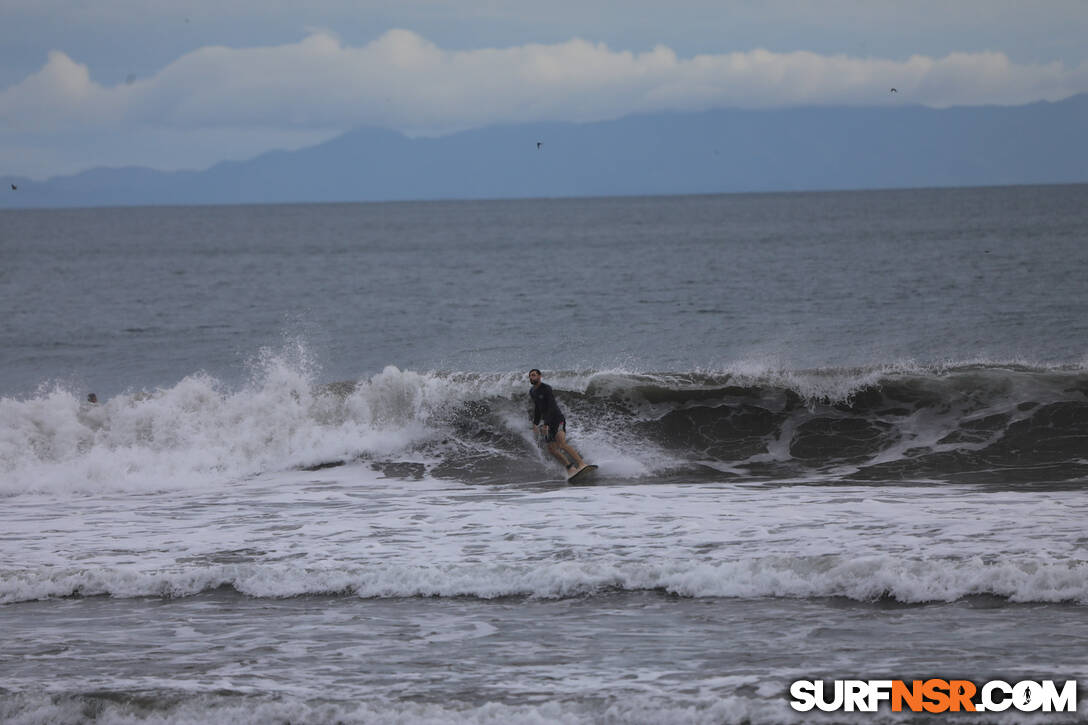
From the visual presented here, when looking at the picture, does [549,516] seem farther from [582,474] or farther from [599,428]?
[599,428]

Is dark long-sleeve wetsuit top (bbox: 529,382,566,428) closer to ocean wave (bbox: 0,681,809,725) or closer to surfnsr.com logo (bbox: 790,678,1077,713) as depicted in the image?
ocean wave (bbox: 0,681,809,725)

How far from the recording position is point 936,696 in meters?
7.08

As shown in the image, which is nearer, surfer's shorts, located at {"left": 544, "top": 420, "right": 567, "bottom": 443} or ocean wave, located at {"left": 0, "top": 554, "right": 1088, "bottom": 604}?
ocean wave, located at {"left": 0, "top": 554, "right": 1088, "bottom": 604}

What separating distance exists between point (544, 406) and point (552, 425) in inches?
12.1

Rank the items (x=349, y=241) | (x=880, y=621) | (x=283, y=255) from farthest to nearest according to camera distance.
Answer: (x=349, y=241) → (x=283, y=255) → (x=880, y=621)

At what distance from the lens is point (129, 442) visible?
59.8 ft

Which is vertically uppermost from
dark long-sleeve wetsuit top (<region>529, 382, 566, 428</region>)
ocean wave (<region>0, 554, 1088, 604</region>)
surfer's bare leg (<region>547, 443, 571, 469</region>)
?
dark long-sleeve wetsuit top (<region>529, 382, 566, 428</region>)

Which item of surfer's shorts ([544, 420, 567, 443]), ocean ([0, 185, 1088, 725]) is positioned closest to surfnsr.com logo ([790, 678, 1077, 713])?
ocean ([0, 185, 1088, 725])

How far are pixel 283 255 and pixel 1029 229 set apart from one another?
54.2 m

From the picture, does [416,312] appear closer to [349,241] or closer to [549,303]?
[549,303]

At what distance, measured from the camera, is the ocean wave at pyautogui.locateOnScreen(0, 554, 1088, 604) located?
30.6 feet

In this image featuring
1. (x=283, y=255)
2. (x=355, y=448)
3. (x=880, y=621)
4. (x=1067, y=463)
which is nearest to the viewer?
(x=880, y=621)

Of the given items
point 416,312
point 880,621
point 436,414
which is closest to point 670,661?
point 880,621

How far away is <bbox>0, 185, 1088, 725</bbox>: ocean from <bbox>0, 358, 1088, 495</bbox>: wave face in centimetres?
7
